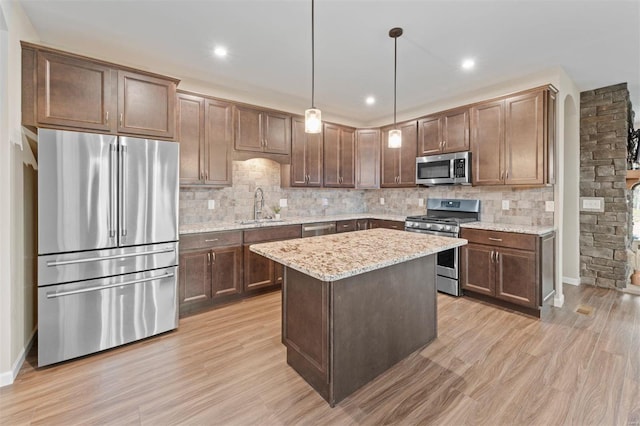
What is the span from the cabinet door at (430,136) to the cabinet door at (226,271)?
302cm

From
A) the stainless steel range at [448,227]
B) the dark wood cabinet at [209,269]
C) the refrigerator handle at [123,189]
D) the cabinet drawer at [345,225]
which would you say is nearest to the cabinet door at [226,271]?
the dark wood cabinet at [209,269]

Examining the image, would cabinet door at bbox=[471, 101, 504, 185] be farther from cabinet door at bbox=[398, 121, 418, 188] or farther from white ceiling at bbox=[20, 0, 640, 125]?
cabinet door at bbox=[398, 121, 418, 188]

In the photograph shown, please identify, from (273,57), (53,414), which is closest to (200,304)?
(53,414)

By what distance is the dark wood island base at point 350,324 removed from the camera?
1849 mm

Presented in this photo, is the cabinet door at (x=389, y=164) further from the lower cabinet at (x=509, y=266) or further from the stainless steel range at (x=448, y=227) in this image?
the lower cabinet at (x=509, y=266)

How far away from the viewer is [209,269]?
333 cm

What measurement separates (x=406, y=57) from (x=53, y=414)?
13.2 feet

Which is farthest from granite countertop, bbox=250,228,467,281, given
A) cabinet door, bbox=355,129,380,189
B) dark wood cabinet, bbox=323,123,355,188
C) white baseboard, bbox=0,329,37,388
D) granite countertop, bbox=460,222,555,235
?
cabinet door, bbox=355,129,380,189

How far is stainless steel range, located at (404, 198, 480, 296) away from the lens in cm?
373

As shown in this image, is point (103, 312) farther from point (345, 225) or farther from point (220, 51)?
point (345, 225)

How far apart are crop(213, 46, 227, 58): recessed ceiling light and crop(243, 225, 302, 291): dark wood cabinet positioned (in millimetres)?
1941

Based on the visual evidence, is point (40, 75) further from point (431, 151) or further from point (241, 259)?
point (431, 151)

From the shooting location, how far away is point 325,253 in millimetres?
1983

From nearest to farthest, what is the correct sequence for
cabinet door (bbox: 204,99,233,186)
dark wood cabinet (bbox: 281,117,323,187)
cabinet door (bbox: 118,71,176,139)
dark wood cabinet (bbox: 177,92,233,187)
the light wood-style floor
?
the light wood-style floor → cabinet door (bbox: 118,71,176,139) → dark wood cabinet (bbox: 177,92,233,187) → cabinet door (bbox: 204,99,233,186) → dark wood cabinet (bbox: 281,117,323,187)
